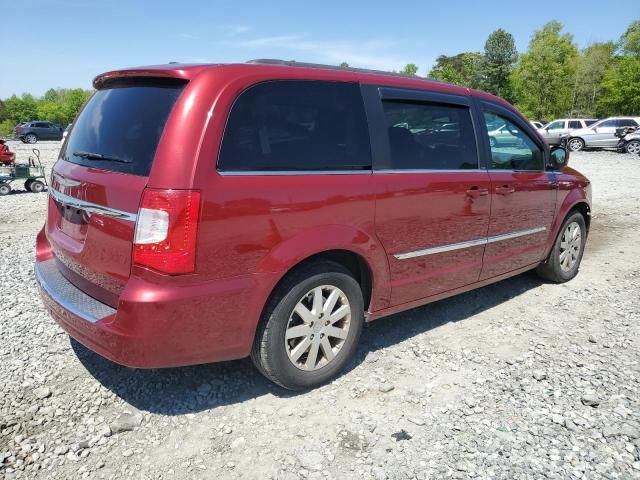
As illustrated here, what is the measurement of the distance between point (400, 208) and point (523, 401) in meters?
1.42

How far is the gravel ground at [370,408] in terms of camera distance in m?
2.46

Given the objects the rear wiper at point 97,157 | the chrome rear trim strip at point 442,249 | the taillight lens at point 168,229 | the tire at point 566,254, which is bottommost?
the tire at point 566,254

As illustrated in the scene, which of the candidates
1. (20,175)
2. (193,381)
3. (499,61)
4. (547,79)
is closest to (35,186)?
(20,175)

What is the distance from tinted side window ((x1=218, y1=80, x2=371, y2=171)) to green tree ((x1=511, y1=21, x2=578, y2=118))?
54851mm

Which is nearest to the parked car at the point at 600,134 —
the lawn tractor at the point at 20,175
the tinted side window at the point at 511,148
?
the tinted side window at the point at 511,148

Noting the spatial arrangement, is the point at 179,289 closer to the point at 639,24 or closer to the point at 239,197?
the point at 239,197

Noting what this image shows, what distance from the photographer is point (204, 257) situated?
243 centimetres

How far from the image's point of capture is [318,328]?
3029 millimetres

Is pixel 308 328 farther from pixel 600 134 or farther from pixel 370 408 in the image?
pixel 600 134

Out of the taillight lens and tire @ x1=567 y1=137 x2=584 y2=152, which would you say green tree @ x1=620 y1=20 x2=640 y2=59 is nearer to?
tire @ x1=567 y1=137 x2=584 y2=152

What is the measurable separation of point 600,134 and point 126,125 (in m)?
27.6

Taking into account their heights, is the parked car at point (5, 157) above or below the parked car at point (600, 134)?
below

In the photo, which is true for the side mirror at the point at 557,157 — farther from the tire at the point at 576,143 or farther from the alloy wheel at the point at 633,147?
the tire at the point at 576,143

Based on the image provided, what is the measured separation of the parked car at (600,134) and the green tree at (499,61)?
1544 inches
